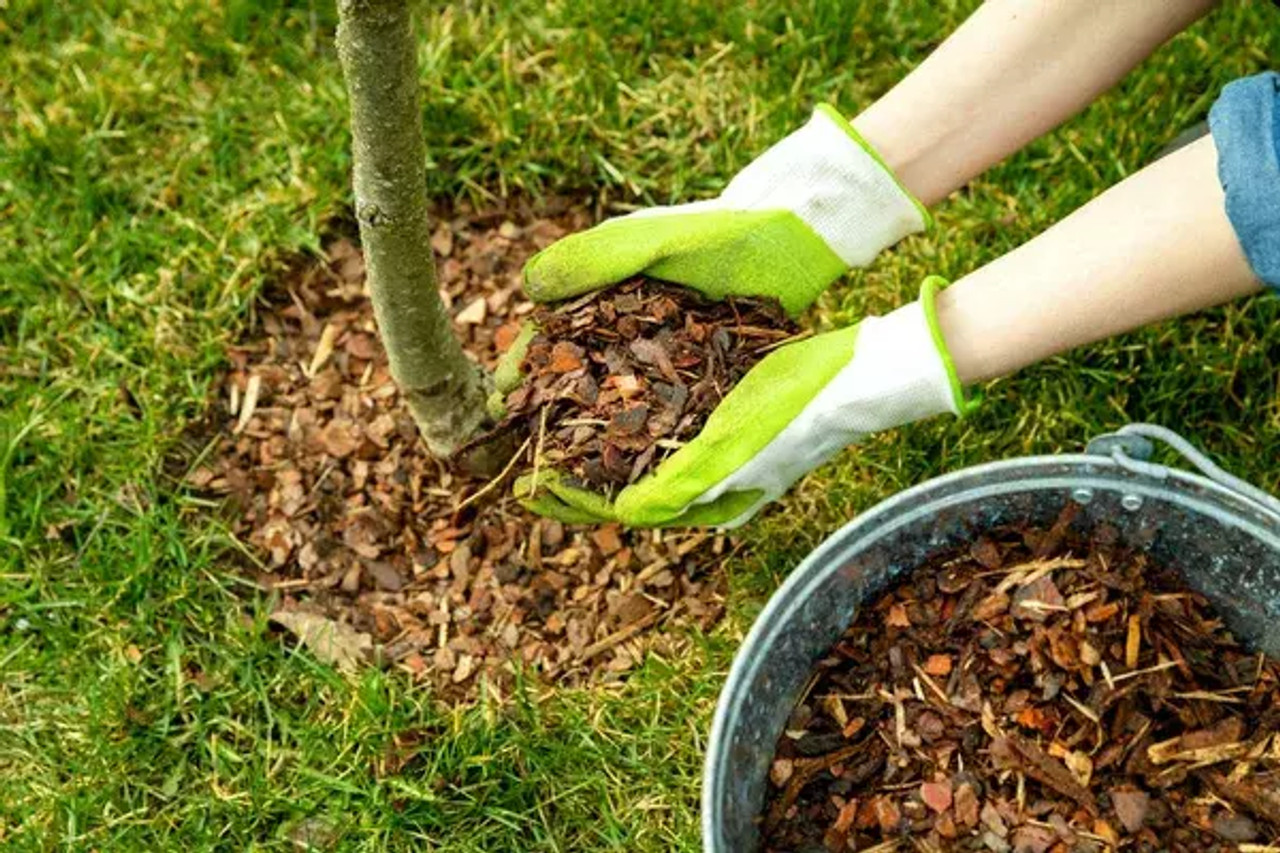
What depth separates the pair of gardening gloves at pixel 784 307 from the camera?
1.82 metres

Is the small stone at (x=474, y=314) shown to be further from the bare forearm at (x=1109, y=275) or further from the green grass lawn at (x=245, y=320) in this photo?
the bare forearm at (x=1109, y=275)

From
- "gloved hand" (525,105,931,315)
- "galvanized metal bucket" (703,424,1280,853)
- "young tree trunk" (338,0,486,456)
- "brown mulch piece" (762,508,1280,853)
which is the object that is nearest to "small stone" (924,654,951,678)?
"brown mulch piece" (762,508,1280,853)

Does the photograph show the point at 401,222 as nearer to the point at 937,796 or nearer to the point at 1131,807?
the point at 937,796

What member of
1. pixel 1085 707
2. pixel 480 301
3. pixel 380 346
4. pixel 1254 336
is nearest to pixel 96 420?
pixel 380 346

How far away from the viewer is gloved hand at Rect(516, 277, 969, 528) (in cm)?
180

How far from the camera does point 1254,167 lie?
5.34 ft

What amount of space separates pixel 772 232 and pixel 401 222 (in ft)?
1.80

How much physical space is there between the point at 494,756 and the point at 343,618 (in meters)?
0.37

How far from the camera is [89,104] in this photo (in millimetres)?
2744

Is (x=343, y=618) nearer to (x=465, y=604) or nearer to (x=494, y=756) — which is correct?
(x=465, y=604)

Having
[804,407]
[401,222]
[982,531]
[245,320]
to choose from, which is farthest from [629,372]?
[245,320]

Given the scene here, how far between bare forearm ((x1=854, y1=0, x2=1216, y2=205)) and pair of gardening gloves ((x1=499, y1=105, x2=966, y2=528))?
0.07m

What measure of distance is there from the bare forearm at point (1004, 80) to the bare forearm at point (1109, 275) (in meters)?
0.30

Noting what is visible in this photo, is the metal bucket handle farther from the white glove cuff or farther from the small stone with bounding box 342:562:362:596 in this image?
the small stone with bounding box 342:562:362:596
